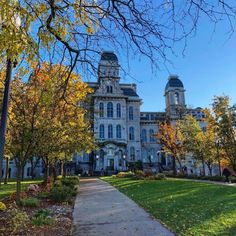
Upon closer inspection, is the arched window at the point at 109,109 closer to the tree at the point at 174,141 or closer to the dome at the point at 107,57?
the tree at the point at 174,141

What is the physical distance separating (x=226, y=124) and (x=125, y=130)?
27.2 meters

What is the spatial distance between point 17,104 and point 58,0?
7124mm

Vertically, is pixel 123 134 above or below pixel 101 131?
below

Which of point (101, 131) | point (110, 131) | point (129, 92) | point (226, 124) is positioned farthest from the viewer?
point (129, 92)

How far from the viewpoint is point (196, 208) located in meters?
9.18

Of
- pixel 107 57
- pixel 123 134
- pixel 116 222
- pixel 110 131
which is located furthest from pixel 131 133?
pixel 107 57

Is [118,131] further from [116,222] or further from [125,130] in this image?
[116,222]

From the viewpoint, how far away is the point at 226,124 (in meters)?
25.7

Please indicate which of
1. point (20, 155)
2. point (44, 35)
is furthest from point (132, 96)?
point (44, 35)

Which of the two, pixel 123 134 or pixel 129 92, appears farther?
pixel 129 92

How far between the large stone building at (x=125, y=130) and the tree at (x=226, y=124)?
17.3 meters

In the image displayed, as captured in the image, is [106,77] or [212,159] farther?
[212,159]

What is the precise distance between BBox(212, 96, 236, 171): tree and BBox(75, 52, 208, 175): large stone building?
17.3 meters

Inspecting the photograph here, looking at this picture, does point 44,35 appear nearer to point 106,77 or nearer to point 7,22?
point 7,22
